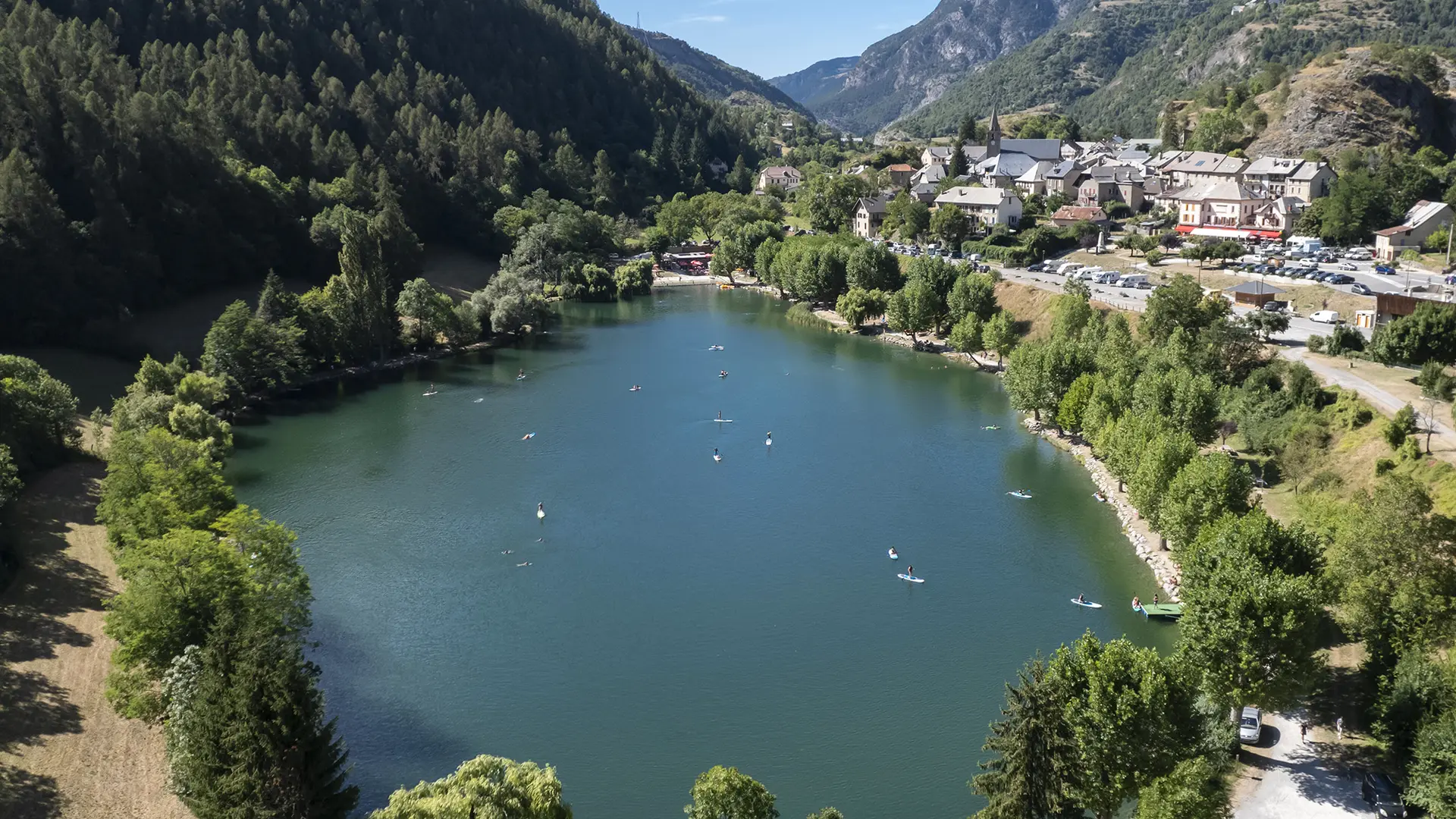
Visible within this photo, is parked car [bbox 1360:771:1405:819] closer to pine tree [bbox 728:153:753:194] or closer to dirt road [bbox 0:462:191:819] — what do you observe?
dirt road [bbox 0:462:191:819]

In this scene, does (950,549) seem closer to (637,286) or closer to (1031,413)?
(1031,413)

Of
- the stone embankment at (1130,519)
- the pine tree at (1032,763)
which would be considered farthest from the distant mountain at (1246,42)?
the pine tree at (1032,763)

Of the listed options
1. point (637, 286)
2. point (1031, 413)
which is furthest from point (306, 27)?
point (1031, 413)

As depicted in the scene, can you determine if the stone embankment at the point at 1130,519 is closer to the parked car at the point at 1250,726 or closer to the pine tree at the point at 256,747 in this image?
the parked car at the point at 1250,726

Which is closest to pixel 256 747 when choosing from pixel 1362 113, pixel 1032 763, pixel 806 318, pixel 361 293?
pixel 1032 763

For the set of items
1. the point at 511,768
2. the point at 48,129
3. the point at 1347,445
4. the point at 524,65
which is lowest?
the point at 511,768

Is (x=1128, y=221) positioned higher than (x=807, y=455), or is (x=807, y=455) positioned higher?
(x=1128, y=221)
